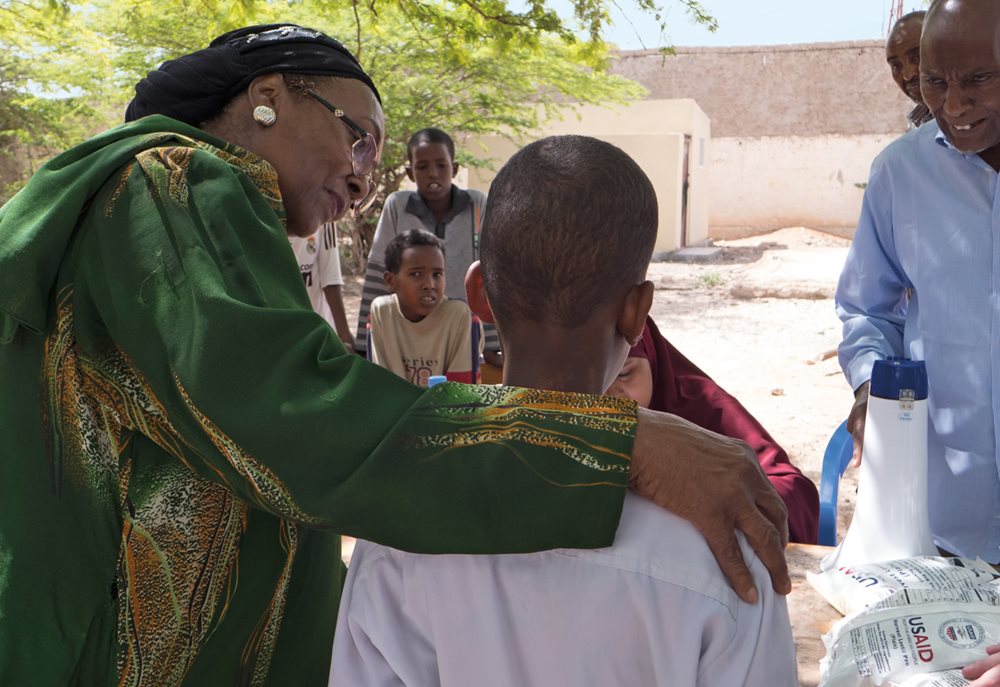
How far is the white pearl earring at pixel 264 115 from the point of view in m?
1.35

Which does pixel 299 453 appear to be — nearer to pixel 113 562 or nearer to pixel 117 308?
pixel 117 308

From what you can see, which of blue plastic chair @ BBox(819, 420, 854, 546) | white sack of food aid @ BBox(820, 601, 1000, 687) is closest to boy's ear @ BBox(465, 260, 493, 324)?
white sack of food aid @ BBox(820, 601, 1000, 687)

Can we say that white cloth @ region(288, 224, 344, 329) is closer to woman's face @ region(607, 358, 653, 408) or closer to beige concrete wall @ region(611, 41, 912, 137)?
woman's face @ region(607, 358, 653, 408)

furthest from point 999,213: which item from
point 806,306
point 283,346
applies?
point 806,306

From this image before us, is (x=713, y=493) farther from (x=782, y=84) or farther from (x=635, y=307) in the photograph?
(x=782, y=84)

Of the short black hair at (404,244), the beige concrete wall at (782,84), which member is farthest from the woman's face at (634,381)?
the beige concrete wall at (782,84)

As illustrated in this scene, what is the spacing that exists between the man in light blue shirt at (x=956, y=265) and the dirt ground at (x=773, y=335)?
278 cm

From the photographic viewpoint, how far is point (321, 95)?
138 cm

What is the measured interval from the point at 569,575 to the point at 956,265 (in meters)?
1.48

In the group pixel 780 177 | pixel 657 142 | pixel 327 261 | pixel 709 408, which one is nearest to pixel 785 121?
pixel 780 177

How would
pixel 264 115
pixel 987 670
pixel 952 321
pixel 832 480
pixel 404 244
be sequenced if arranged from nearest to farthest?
1. pixel 987 670
2. pixel 264 115
3. pixel 952 321
4. pixel 832 480
5. pixel 404 244

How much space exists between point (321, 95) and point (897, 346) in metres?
1.55

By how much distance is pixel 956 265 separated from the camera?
205 cm

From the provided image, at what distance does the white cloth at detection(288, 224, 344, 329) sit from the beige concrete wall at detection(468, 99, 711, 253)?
12.7 meters
